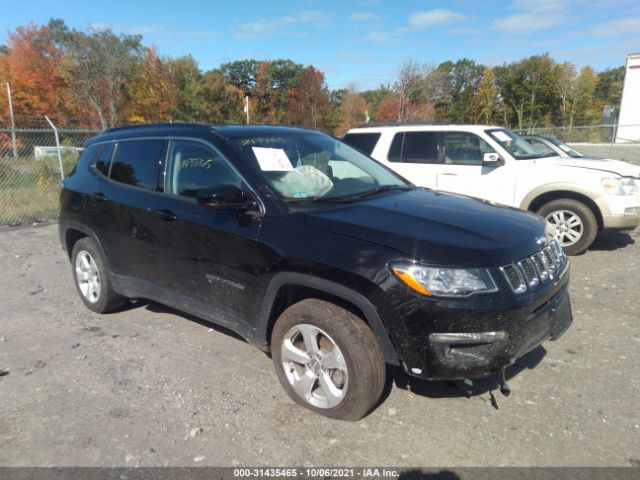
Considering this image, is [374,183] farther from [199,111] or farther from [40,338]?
[199,111]

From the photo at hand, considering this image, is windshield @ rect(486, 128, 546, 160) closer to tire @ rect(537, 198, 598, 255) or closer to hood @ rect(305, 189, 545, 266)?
tire @ rect(537, 198, 598, 255)

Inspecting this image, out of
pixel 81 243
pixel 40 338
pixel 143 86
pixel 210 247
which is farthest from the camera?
pixel 143 86

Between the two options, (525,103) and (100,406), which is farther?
(525,103)

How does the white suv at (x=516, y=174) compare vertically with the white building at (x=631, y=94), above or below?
below

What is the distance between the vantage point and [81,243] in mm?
4566

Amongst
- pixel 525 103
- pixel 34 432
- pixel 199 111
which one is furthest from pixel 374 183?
pixel 525 103

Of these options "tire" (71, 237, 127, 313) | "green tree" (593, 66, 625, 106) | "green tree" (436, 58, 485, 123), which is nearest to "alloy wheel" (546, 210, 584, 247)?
"tire" (71, 237, 127, 313)

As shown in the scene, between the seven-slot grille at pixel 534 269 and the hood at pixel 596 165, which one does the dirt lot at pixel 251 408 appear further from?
the hood at pixel 596 165

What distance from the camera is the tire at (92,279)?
14.3ft

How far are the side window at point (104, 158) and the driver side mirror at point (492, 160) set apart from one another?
16.2 feet

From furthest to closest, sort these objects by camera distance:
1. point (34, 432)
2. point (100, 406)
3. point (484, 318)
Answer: point (100, 406)
point (34, 432)
point (484, 318)

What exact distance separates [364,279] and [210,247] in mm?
1273

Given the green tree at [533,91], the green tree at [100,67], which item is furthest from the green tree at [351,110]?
the green tree at [100,67]

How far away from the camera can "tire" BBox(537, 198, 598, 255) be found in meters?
6.27
